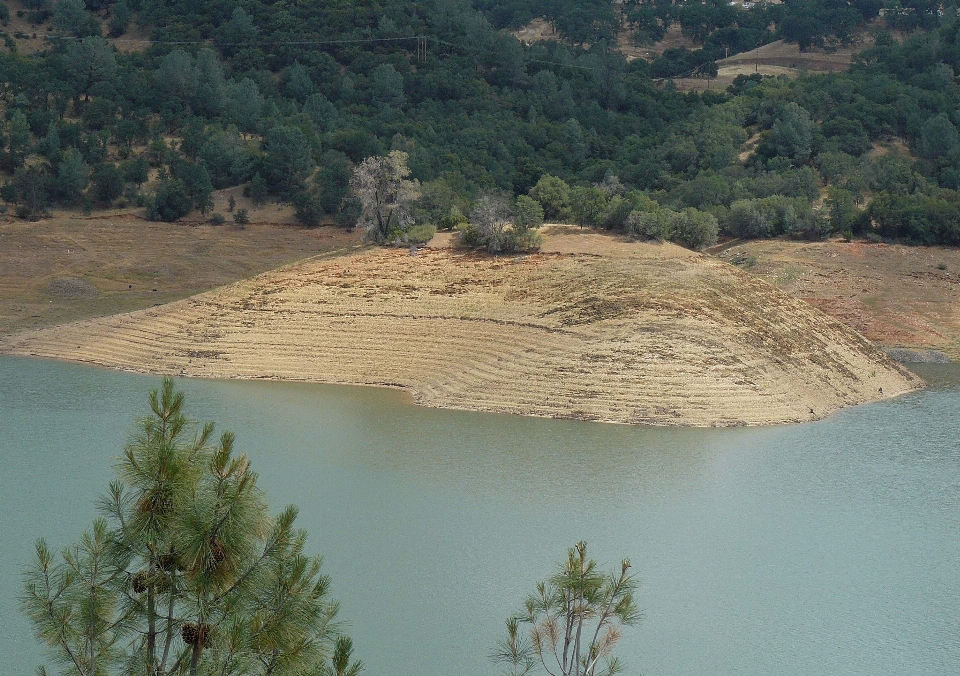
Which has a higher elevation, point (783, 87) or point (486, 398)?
point (783, 87)

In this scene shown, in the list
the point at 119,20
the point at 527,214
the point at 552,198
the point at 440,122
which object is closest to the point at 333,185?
the point at 440,122

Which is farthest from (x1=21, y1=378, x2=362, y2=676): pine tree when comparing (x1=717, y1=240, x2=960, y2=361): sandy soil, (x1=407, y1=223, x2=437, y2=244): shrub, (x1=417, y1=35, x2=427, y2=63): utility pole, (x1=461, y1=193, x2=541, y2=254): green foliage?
(x1=417, y1=35, x2=427, y2=63): utility pole

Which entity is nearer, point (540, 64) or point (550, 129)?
point (550, 129)

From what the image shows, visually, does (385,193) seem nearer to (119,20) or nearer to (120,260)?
(120,260)

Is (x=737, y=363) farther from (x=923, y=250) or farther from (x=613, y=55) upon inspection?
(x=613, y=55)

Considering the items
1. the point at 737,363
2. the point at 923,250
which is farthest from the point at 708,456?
the point at 923,250

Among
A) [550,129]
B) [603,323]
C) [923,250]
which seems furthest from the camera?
[550,129]

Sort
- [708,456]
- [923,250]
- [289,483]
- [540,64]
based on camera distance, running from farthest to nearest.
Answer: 1. [540,64]
2. [923,250]
3. [708,456]
4. [289,483]
